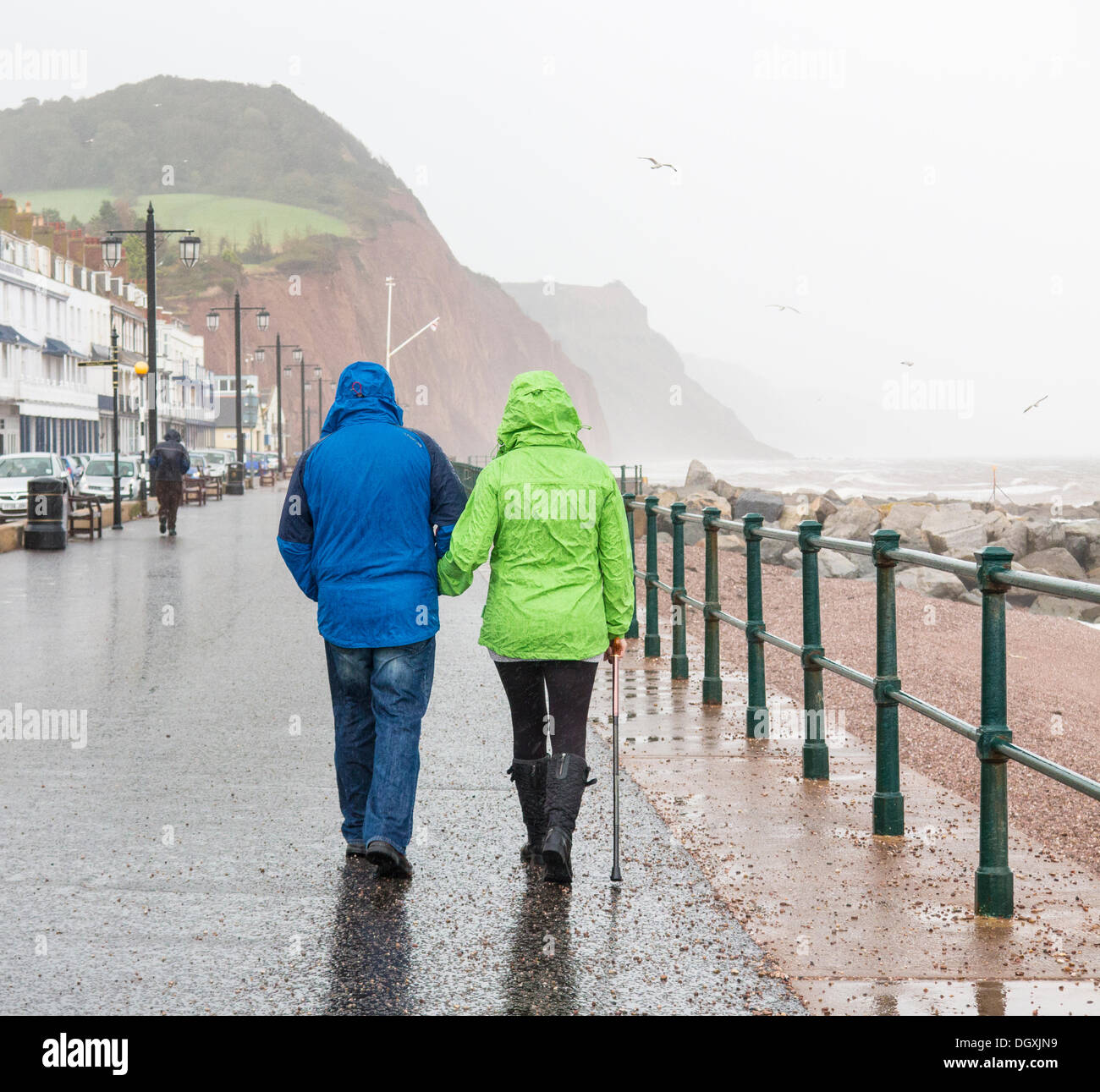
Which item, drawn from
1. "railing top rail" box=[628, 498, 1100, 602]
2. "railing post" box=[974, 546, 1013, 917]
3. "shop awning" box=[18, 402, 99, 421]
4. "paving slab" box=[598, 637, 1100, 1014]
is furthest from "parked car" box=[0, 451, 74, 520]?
"railing post" box=[974, 546, 1013, 917]

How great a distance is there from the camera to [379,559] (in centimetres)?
566

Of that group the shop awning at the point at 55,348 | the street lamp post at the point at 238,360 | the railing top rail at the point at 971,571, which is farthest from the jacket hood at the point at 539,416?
the shop awning at the point at 55,348

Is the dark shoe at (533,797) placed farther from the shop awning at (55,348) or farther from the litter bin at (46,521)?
the shop awning at (55,348)

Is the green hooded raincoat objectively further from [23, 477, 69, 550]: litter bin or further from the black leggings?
[23, 477, 69, 550]: litter bin

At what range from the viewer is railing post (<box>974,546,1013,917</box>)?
529 centimetres

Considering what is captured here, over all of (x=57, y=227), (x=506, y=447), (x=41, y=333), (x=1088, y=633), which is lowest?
(x=1088, y=633)

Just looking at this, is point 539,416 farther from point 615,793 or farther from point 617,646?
point 615,793

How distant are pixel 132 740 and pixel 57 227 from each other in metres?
81.6

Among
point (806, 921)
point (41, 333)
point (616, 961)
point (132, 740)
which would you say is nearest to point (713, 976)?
point (616, 961)

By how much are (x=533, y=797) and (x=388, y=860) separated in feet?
1.99

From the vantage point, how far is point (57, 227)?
84562 millimetres

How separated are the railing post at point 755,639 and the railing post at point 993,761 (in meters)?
3.14
